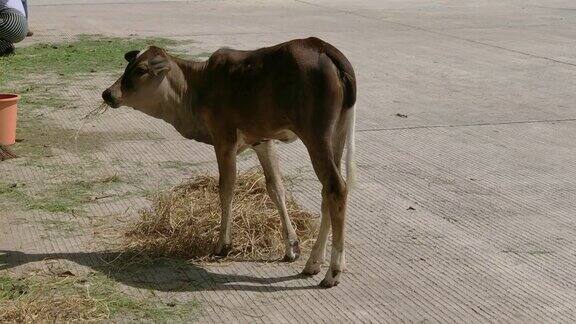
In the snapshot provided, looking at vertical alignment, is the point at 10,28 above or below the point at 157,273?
below

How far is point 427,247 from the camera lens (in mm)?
6711

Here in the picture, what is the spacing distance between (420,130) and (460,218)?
3015mm

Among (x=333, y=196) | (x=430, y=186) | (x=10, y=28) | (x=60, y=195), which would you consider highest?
(x=333, y=196)

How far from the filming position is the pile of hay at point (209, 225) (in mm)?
6566

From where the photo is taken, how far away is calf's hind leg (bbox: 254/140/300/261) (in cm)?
646

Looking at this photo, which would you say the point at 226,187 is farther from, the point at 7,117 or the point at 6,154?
the point at 7,117

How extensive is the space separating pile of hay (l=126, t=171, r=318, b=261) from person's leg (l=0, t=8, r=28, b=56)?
7.87 meters

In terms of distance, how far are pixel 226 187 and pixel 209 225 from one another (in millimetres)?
471

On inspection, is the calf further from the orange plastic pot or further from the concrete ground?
the orange plastic pot

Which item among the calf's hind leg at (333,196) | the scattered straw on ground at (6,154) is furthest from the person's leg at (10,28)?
the calf's hind leg at (333,196)

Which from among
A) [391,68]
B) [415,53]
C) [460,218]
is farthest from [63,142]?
[415,53]

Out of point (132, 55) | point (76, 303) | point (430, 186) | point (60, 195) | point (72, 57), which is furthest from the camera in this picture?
point (72, 57)

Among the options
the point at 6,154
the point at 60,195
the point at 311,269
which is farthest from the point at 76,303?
the point at 6,154

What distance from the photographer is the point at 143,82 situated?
646 cm
